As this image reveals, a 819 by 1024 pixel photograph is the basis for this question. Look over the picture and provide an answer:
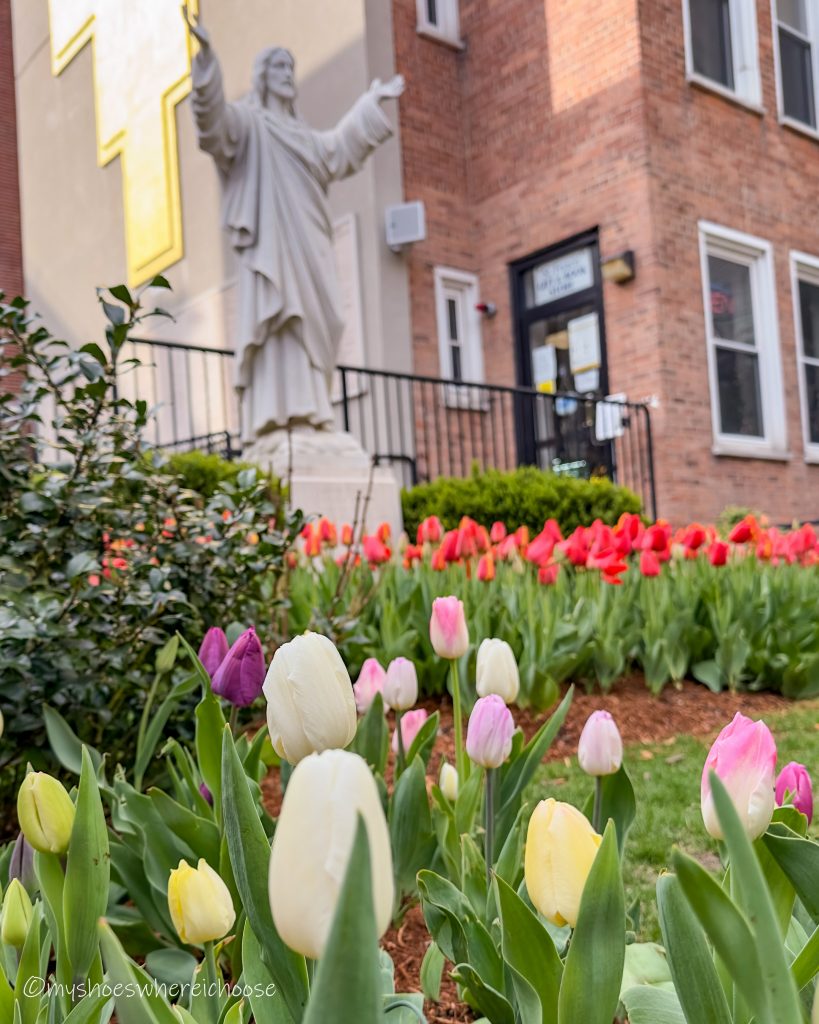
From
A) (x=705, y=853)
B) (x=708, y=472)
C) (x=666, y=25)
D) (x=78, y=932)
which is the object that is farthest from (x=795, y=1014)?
(x=666, y=25)

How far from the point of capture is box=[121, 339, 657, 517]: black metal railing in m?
9.03

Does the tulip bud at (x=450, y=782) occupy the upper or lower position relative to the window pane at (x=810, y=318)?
lower

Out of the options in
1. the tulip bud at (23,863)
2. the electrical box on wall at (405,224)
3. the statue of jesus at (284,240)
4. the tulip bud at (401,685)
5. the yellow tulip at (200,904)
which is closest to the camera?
the yellow tulip at (200,904)

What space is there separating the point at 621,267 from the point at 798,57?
4550 millimetres

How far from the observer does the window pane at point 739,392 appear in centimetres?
986

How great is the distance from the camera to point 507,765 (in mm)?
1356

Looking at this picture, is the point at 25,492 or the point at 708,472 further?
the point at 708,472

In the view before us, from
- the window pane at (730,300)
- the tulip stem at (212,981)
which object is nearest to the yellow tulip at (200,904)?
the tulip stem at (212,981)

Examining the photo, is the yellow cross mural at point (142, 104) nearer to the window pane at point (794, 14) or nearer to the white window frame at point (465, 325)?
the white window frame at point (465, 325)

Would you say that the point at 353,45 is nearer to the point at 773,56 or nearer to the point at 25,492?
the point at 773,56

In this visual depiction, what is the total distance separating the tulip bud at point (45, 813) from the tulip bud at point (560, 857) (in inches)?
15.4

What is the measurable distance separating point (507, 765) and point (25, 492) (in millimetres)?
1036

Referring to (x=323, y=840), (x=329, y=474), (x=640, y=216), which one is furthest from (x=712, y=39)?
(x=323, y=840)

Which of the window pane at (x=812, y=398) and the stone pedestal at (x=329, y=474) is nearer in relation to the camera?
the stone pedestal at (x=329, y=474)
